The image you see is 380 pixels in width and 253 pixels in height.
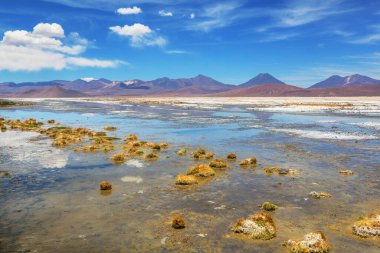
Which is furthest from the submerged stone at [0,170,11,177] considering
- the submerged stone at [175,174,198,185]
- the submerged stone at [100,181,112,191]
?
the submerged stone at [175,174,198,185]

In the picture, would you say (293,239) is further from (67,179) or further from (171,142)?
(171,142)

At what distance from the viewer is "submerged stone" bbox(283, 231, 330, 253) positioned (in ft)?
28.9

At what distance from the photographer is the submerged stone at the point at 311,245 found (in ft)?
28.9

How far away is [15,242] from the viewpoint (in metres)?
9.50

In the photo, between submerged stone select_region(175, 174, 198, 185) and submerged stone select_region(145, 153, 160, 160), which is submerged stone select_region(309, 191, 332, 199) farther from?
submerged stone select_region(145, 153, 160, 160)

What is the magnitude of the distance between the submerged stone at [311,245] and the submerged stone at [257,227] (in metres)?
0.72

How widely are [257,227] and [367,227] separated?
2.89 m

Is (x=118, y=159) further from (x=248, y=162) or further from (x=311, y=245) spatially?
(x=311, y=245)

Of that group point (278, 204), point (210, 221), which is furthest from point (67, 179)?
point (278, 204)

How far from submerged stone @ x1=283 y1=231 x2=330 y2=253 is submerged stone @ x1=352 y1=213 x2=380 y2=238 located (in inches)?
53.8

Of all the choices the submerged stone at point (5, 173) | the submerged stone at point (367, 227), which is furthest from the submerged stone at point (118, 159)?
the submerged stone at point (367, 227)

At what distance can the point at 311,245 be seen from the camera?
8867 mm

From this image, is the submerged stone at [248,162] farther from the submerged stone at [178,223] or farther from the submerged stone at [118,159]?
the submerged stone at [178,223]

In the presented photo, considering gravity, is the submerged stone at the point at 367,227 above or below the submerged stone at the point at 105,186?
below
